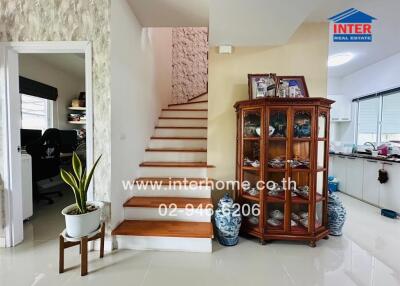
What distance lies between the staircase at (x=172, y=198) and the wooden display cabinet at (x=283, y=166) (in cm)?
55

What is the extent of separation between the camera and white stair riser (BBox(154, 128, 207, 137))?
3558 millimetres

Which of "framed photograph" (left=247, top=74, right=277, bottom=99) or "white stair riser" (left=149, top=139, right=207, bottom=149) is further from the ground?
"framed photograph" (left=247, top=74, right=277, bottom=99)

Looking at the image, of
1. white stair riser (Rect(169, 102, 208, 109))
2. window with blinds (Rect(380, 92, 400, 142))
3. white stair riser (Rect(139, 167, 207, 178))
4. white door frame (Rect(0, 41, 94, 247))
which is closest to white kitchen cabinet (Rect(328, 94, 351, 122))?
window with blinds (Rect(380, 92, 400, 142))

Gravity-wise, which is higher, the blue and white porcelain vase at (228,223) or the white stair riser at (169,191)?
the white stair riser at (169,191)

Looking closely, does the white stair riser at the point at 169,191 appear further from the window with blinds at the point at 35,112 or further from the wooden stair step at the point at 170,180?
the window with blinds at the point at 35,112

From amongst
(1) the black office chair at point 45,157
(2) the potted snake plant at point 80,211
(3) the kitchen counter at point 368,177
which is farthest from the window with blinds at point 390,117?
(1) the black office chair at point 45,157

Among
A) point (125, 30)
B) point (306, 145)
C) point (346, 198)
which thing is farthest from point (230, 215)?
point (346, 198)

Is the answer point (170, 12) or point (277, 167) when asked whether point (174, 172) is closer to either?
point (277, 167)

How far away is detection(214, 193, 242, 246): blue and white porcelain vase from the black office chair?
9.38ft

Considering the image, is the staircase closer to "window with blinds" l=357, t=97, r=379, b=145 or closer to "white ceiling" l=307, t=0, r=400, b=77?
"white ceiling" l=307, t=0, r=400, b=77

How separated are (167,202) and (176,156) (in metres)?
0.87

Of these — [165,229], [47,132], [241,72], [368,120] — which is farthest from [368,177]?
[47,132]

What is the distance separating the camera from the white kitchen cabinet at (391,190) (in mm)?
3094

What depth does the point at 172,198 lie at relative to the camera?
2.49m
